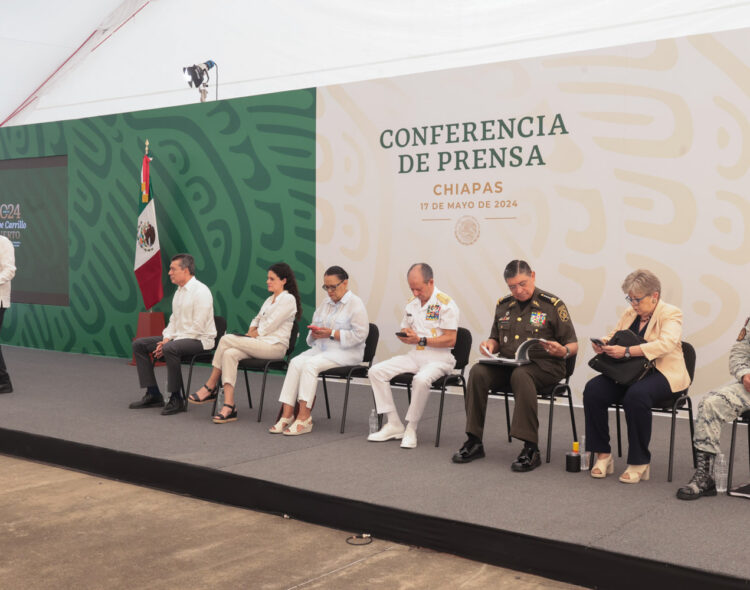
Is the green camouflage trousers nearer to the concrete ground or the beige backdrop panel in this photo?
the concrete ground

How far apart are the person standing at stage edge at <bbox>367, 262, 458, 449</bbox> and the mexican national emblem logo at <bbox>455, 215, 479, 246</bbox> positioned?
1.75 meters

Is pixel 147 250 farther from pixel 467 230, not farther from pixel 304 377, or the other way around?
pixel 304 377

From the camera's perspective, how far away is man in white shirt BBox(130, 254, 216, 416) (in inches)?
232

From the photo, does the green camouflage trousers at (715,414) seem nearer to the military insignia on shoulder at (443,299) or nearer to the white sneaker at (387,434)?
the military insignia on shoulder at (443,299)

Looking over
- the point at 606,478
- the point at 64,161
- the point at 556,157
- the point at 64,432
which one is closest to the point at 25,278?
the point at 64,161

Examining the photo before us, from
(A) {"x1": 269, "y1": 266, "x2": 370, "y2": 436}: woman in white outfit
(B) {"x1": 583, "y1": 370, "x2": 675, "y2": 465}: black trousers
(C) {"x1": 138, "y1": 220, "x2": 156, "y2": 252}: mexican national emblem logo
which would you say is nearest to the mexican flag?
(C) {"x1": 138, "y1": 220, "x2": 156, "y2": 252}: mexican national emblem logo

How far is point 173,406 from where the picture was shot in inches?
235

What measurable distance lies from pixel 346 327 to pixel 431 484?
5.05 ft

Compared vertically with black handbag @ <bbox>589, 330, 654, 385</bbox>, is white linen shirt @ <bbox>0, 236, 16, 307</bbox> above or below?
above

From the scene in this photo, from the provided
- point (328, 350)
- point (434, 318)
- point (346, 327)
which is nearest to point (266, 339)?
point (328, 350)

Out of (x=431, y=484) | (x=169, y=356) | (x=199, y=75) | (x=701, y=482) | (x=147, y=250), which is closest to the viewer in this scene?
(x=701, y=482)

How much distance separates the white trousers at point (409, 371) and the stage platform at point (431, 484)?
227mm

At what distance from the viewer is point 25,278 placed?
394 inches

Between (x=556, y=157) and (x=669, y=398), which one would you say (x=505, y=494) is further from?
(x=556, y=157)
